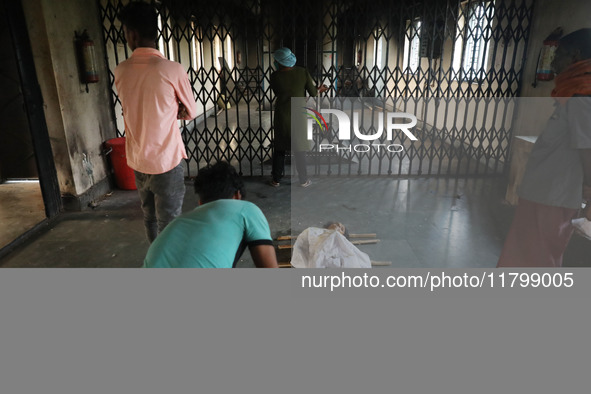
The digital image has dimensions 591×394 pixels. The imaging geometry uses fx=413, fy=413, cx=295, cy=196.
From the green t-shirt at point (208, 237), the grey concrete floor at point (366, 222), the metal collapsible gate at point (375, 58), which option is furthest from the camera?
the metal collapsible gate at point (375, 58)

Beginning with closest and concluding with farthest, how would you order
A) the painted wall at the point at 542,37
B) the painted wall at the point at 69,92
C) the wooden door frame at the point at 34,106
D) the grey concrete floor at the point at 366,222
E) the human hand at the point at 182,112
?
the human hand at the point at 182,112, the grey concrete floor at the point at 366,222, the wooden door frame at the point at 34,106, the painted wall at the point at 69,92, the painted wall at the point at 542,37

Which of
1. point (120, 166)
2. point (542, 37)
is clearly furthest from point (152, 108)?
point (542, 37)

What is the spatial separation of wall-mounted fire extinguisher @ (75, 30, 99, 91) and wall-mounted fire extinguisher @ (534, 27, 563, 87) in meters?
4.41

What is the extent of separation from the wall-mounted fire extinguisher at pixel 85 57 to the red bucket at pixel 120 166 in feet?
2.25

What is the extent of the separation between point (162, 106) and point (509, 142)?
4.33 m

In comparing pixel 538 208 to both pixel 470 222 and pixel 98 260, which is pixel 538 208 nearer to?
pixel 470 222

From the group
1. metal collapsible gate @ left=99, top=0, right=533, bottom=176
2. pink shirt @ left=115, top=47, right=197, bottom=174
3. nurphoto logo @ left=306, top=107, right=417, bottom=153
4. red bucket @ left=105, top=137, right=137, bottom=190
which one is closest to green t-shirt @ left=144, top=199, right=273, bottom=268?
pink shirt @ left=115, top=47, right=197, bottom=174

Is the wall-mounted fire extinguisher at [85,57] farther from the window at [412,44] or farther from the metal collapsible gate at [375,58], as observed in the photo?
the window at [412,44]

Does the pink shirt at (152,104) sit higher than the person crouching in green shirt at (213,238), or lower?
higher

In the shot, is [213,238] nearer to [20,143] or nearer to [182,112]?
[182,112]

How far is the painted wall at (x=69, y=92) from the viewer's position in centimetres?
345

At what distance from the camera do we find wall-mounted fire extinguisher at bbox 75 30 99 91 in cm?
389

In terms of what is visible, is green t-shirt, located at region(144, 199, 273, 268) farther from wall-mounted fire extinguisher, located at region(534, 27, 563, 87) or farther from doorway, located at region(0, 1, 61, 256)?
wall-mounted fire extinguisher, located at region(534, 27, 563, 87)

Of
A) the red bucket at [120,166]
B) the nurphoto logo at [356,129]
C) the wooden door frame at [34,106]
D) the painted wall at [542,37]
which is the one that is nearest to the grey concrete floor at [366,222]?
the red bucket at [120,166]
